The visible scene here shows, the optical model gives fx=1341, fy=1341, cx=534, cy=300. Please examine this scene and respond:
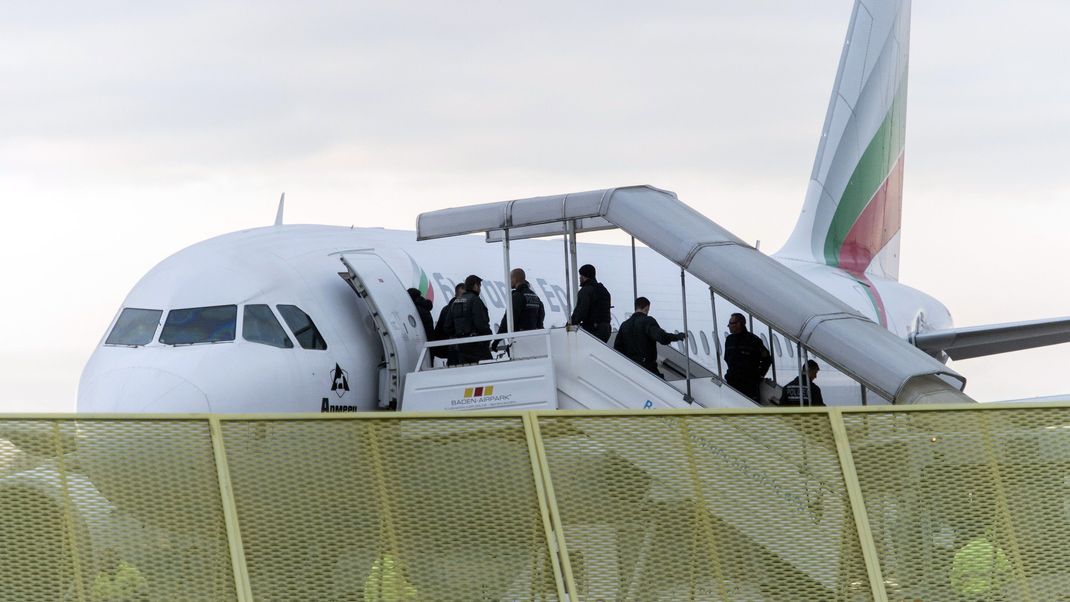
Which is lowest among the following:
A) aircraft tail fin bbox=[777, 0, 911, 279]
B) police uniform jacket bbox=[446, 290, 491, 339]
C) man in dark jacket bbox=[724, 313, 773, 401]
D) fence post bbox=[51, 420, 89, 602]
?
fence post bbox=[51, 420, 89, 602]

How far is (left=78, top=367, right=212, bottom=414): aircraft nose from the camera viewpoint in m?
12.4

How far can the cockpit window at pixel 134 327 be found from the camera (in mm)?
13469

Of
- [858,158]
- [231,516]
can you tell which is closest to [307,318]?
[231,516]

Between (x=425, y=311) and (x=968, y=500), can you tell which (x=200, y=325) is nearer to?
(x=425, y=311)

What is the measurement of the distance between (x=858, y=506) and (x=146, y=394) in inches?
295

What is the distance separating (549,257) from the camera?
1928 centimetres

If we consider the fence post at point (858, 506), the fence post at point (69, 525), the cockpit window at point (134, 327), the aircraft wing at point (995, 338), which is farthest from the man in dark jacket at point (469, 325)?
the aircraft wing at point (995, 338)

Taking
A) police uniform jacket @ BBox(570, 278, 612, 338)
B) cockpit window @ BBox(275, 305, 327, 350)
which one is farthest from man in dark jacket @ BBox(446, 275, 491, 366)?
cockpit window @ BBox(275, 305, 327, 350)

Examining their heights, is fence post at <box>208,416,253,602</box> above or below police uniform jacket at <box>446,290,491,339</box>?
below

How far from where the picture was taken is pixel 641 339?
14.0m

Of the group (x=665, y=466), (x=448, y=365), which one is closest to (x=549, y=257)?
(x=448, y=365)

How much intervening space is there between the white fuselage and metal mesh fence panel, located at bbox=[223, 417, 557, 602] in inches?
226

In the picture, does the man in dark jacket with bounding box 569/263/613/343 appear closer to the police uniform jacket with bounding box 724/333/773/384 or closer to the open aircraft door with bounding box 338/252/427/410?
the police uniform jacket with bounding box 724/333/773/384

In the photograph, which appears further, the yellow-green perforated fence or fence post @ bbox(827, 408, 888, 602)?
fence post @ bbox(827, 408, 888, 602)
